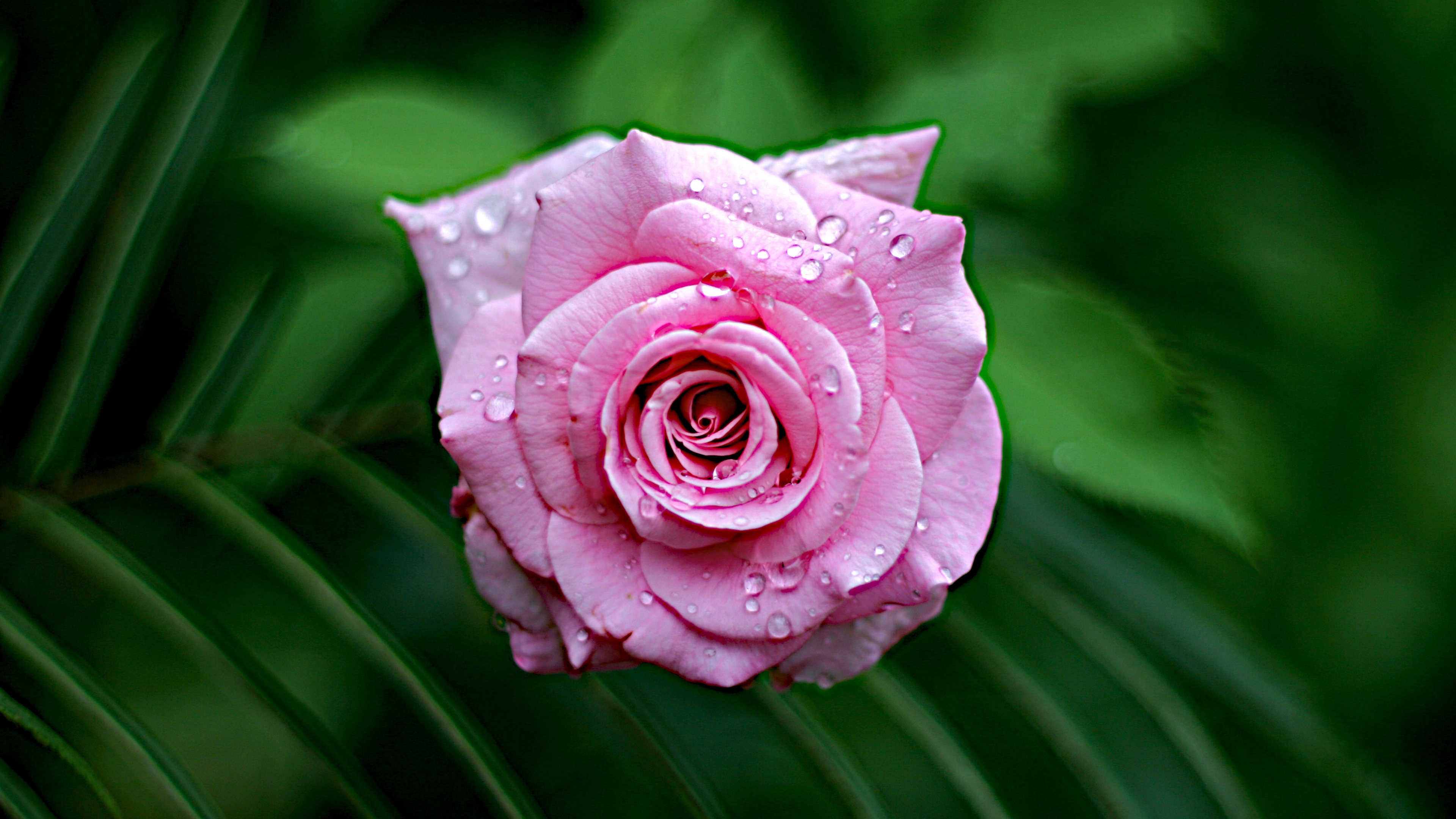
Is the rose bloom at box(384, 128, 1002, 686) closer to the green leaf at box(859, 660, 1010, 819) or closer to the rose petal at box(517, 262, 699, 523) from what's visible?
the rose petal at box(517, 262, 699, 523)

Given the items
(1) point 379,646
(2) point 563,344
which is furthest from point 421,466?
(2) point 563,344

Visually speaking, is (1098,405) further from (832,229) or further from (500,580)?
(500,580)

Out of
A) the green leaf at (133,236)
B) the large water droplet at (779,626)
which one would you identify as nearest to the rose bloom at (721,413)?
the large water droplet at (779,626)

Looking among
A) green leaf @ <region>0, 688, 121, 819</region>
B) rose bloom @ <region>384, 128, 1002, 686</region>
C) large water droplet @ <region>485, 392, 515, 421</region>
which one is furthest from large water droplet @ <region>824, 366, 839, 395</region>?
green leaf @ <region>0, 688, 121, 819</region>

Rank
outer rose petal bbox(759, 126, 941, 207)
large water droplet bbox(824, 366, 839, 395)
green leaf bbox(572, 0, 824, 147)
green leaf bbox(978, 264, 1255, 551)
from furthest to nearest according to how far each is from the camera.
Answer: green leaf bbox(572, 0, 824, 147)
green leaf bbox(978, 264, 1255, 551)
outer rose petal bbox(759, 126, 941, 207)
large water droplet bbox(824, 366, 839, 395)

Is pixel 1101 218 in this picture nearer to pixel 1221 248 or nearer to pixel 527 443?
pixel 1221 248

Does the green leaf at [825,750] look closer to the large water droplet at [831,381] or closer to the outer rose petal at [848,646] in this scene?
the outer rose petal at [848,646]
